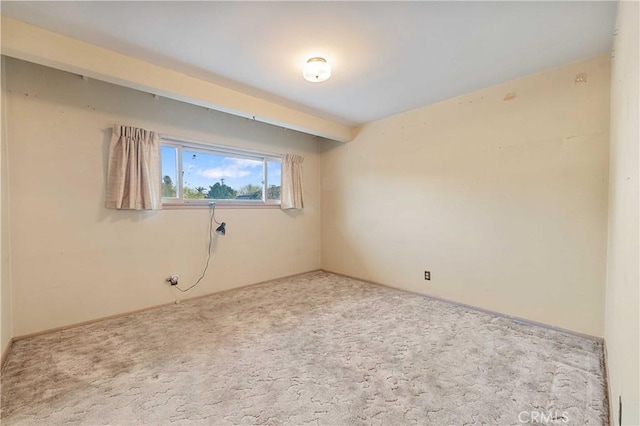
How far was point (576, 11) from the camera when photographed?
179cm

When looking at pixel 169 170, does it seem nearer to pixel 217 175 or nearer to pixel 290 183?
pixel 217 175

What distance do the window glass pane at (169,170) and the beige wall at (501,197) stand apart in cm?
261

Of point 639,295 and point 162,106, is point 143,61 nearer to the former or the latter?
point 162,106

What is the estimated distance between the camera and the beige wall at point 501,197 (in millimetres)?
2373

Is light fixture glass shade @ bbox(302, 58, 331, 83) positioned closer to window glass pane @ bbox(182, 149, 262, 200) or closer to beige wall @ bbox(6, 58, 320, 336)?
beige wall @ bbox(6, 58, 320, 336)

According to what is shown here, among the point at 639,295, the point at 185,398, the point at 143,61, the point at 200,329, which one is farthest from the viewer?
the point at 200,329

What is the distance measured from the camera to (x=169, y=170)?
329cm

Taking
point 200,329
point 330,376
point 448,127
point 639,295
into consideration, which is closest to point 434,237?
point 448,127

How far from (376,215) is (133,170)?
10.1 ft

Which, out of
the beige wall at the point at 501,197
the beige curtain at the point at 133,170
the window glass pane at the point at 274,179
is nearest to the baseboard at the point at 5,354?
the beige curtain at the point at 133,170

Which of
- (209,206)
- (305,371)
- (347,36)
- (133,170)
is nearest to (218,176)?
(209,206)

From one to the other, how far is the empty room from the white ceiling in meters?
0.02

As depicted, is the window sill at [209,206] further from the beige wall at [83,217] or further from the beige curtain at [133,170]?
the beige curtain at [133,170]

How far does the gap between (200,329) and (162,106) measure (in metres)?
2.49
